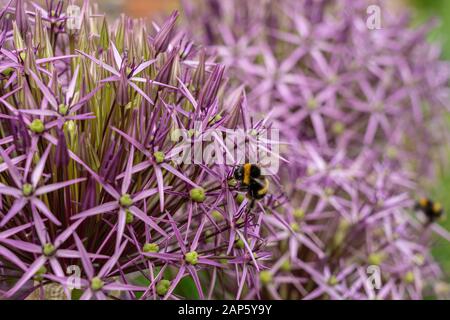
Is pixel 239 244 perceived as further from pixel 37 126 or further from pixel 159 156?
pixel 37 126

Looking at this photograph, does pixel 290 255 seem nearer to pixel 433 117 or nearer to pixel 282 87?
pixel 282 87

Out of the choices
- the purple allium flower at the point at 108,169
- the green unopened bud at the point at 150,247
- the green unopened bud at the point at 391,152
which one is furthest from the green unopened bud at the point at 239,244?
the green unopened bud at the point at 391,152

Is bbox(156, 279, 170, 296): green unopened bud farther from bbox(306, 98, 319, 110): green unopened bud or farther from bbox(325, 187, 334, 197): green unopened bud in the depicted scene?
bbox(306, 98, 319, 110): green unopened bud

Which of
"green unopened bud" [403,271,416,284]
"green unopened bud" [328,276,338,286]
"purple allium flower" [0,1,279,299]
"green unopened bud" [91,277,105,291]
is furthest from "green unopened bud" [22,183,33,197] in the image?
"green unopened bud" [403,271,416,284]
